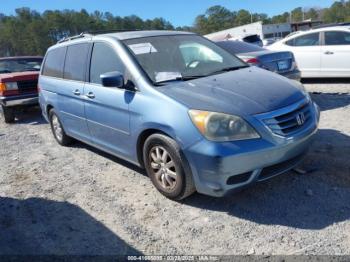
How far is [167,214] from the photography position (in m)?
3.91

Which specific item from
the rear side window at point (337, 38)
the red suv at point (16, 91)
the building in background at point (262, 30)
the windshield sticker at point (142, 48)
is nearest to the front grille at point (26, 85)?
the red suv at point (16, 91)

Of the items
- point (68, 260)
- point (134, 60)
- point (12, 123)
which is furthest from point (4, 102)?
point (68, 260)

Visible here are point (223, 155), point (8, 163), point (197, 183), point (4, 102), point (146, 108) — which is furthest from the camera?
point (4, 102)

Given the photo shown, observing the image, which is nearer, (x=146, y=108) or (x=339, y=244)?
→ (x=339, y=244)

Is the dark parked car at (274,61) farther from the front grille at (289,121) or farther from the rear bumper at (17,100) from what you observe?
the rear bumper at (17,100)

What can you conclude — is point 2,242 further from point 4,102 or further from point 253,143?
point 4,102

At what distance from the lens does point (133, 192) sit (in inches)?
178

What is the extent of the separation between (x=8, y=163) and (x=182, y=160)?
12.2ft

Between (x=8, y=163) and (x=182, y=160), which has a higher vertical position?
(x=182, y=160)

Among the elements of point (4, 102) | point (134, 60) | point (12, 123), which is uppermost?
point (134, 60)

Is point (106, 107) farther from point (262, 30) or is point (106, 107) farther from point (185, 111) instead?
point (262, 30)

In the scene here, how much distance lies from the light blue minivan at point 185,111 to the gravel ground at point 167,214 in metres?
0.32

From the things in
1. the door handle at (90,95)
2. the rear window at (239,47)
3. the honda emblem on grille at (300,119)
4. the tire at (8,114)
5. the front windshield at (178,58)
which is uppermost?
the front windshield at (178,58)

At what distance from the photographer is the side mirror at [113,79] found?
4.20 meters
